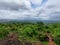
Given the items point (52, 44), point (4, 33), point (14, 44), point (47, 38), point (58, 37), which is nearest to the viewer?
point (14, 44)

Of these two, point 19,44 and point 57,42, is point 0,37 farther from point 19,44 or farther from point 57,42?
point 57,42

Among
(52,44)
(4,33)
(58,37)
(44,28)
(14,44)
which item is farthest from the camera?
(44,28)

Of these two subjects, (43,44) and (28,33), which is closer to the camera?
(43,44)

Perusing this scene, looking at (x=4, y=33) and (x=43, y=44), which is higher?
(x=4, y=33)

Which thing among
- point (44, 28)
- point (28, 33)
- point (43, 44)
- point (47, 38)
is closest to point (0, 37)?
point (28, 33)

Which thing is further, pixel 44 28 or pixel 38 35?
pixel 44 28

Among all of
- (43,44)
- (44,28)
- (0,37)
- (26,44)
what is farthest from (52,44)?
(44,28)

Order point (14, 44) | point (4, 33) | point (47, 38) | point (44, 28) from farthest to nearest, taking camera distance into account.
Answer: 1. point (44, 28)
2. point (47, 38)
3. point (4, 33)
4. point (14, 44)

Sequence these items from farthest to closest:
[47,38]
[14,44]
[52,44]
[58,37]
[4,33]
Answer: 1. [47,38]
2. [4,33]
3. [52,44]
4. [58,37]
5. [14,44]

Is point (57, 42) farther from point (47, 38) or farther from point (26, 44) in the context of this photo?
point (47, 38)
